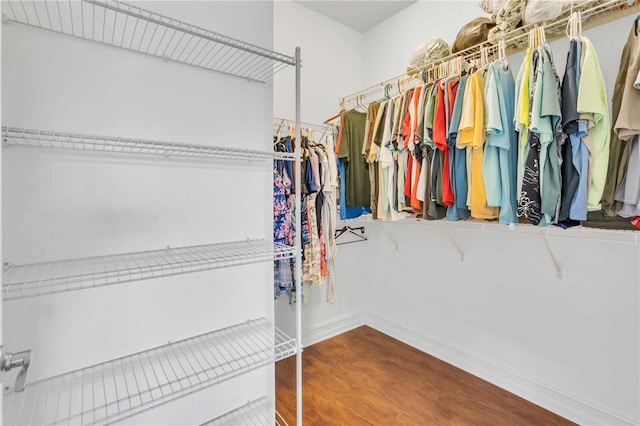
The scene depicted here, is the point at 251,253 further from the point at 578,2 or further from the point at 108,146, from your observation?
the point at 578,2

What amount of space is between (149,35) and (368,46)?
85.5 inches

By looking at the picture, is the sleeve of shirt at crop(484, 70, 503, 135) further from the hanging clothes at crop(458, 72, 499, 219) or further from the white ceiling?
the white ceiling

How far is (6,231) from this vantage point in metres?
0.97

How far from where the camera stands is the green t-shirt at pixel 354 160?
2.23 meters

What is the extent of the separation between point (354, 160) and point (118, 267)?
64.6 inches

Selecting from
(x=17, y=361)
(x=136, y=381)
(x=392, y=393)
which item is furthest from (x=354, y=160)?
(x=17, y=361)

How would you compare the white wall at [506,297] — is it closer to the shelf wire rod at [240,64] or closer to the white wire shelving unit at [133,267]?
the shelf wire rod at [240,64]

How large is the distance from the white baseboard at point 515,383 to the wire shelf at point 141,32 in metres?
2.22

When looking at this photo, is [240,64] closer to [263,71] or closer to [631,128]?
[263,71]

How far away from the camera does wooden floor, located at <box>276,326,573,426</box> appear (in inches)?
68.2

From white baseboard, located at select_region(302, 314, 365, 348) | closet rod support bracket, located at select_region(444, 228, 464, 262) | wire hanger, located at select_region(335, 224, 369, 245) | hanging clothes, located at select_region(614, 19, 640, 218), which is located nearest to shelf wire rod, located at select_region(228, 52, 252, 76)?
hanging clothes, located at select_region(614, 19, 640, 218)

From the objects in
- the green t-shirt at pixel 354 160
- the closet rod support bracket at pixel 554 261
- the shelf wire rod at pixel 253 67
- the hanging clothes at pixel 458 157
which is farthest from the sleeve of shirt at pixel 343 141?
the closet rod support bracket at pixel 554 261

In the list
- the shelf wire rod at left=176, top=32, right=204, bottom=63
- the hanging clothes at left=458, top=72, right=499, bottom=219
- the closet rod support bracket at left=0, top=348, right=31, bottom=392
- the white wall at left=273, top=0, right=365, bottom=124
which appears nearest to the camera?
the closet rod support bracket at left=0, top=348, right=31, bottom=392

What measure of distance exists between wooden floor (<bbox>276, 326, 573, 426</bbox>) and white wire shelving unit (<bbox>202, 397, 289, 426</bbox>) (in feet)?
1.16
